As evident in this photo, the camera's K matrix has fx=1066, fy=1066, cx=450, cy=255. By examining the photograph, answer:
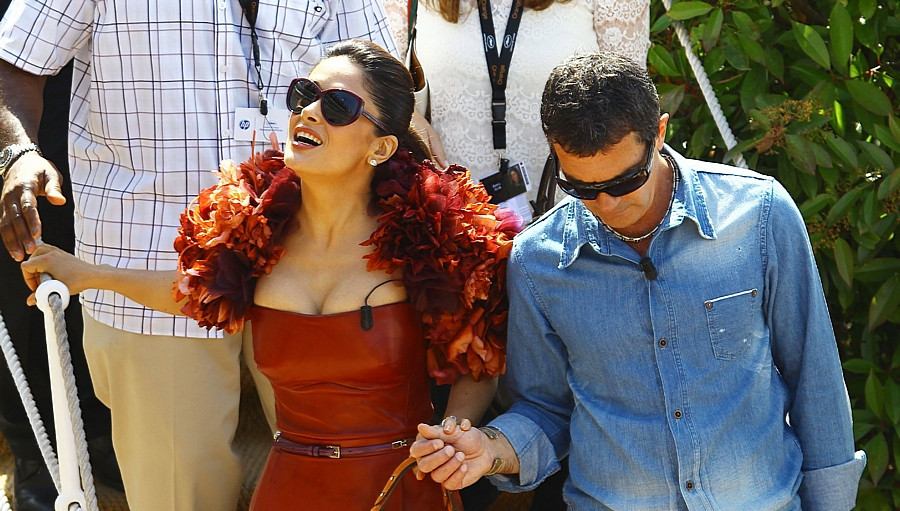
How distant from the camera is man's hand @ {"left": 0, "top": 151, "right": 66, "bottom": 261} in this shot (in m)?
2.37

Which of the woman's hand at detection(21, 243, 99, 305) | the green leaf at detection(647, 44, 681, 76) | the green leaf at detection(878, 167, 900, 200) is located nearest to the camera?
the woman's hand at detection(21, 243, 99, 305)

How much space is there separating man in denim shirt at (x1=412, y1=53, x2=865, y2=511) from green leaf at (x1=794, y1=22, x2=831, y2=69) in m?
0.89

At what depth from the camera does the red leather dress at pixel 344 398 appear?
2.39 m

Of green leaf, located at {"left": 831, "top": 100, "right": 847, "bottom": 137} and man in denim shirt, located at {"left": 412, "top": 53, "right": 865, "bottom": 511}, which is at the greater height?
green leaf, located at {"left": 831, "top": 100, "right": 847, "bottom": 137}

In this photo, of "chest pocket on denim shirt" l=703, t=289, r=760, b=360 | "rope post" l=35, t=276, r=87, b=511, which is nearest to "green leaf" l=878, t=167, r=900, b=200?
"chest pocket on denim shirt" l=703, t=289, r=760, b=360

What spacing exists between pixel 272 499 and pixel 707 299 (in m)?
1.08

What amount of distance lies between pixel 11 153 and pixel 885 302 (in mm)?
2436

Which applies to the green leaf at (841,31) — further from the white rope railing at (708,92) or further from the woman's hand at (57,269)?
the woman's hand at (57,269)

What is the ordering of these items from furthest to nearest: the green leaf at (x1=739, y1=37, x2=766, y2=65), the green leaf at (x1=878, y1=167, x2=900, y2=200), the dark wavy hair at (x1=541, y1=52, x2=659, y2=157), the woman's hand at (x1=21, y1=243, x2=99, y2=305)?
the green leaf at (x1=739, y1=37, x2=766, y2=65)
the green leaf at (x1=878, y1=167, x2=900, y2=200)
the woman's hand at (x1=21, y1=243, x2=99, y2=305)
the dark wavy hair at (x1=541, y1=52, x2=659, y2=157)

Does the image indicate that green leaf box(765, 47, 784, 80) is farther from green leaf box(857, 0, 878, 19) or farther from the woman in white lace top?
the woman in white lace top

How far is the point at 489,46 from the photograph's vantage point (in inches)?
119

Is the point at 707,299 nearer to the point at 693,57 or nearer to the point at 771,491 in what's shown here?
the point at 771,491

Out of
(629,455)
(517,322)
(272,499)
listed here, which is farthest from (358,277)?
(629,455)

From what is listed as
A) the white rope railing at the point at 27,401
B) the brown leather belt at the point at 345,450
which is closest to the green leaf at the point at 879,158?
the brown leather belt at the point at 345,450
